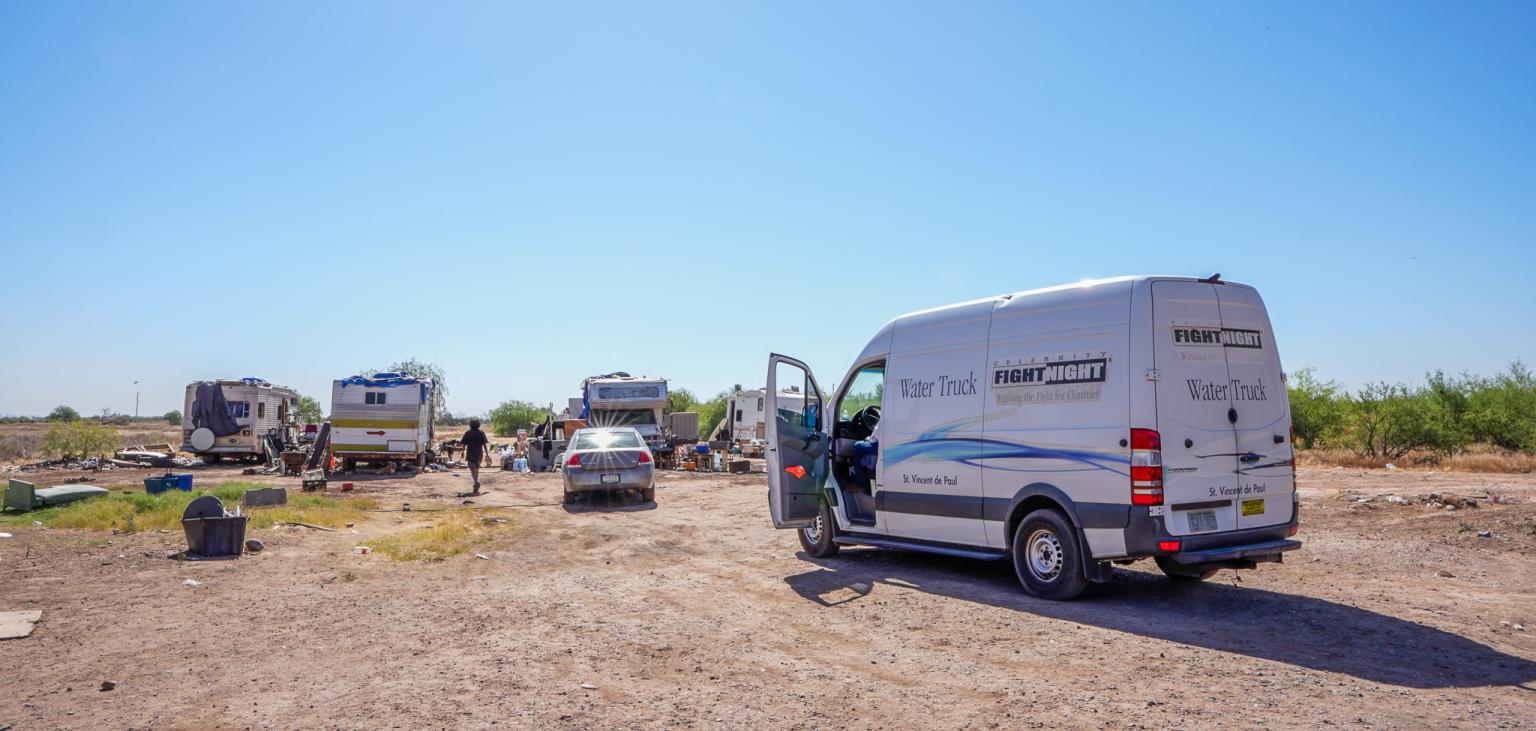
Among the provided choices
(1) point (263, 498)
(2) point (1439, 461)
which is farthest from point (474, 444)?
(2) point (1439, 461)

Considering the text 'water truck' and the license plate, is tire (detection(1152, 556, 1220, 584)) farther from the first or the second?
the text 'water truck'

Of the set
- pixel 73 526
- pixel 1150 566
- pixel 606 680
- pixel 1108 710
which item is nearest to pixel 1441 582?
pixel 1150 566

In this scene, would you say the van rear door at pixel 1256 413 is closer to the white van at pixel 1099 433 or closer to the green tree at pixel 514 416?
the white van at pixel 1099 433

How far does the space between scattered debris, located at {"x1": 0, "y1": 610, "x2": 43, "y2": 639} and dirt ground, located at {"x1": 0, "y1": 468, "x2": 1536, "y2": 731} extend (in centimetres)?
11

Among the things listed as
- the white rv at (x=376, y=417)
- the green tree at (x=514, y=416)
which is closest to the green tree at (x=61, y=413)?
the green tree at (x=514, y=416)

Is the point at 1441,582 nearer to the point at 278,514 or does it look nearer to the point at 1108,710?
the point at 1108,710

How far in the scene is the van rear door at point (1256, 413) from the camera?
7691 mm

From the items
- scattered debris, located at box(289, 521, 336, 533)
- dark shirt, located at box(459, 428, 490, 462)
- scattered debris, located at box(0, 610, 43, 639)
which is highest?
dark shirt, located at box(459, 428, 490, 462)

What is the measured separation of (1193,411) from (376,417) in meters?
25.2

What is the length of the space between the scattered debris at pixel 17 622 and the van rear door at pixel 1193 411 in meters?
9.03

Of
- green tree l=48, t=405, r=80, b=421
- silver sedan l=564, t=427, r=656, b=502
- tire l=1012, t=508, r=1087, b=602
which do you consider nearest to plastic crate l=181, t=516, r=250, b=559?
silver sedan l=564, t=427, r=656, b=502

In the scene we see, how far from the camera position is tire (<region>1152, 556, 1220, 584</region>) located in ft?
25.1

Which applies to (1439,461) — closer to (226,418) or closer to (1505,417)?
(1505,417)

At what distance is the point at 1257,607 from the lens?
Answer: 769 centimetres
